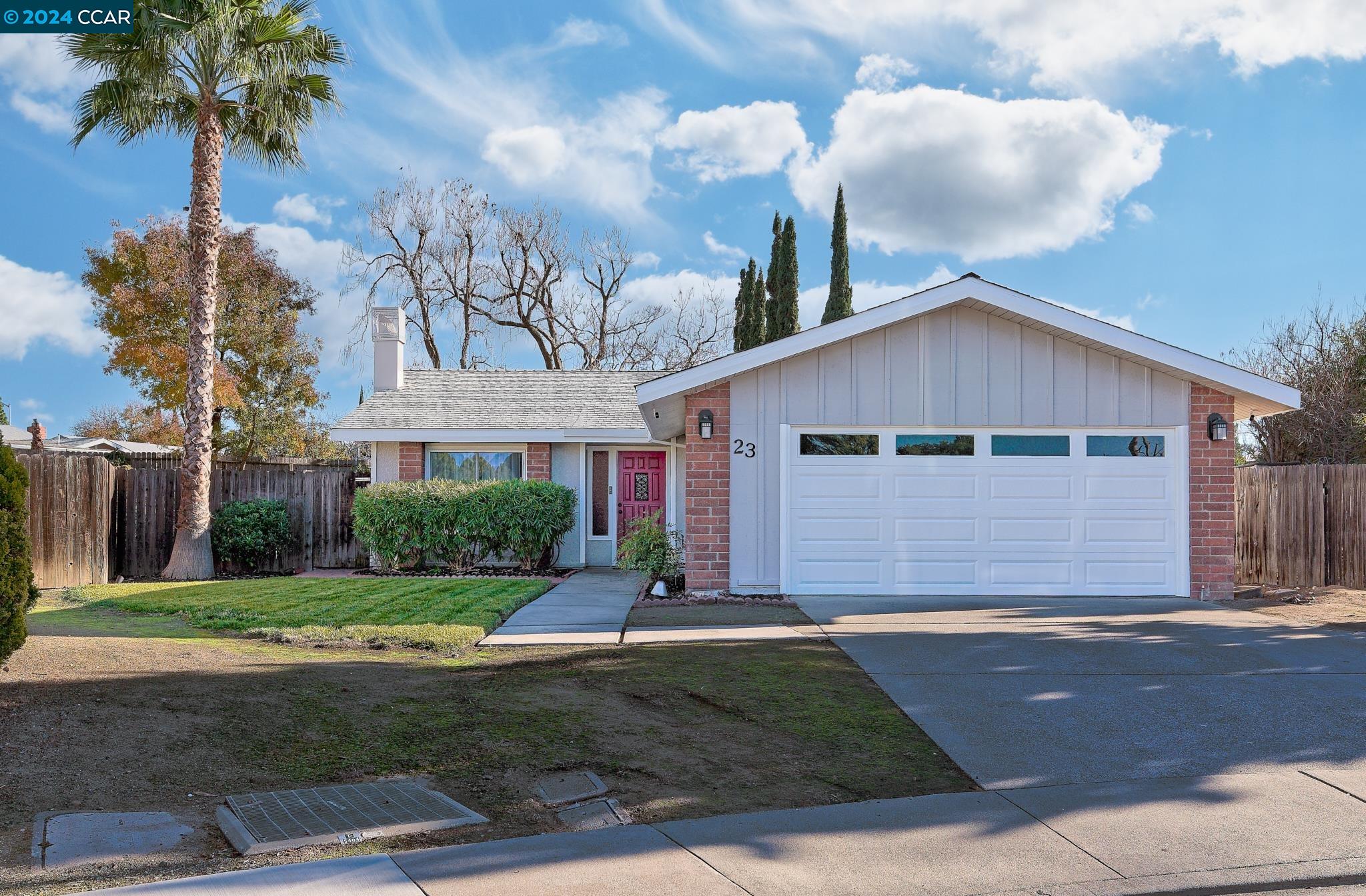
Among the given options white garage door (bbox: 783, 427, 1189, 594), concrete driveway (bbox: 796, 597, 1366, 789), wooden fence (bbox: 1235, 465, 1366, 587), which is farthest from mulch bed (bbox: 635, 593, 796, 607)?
wooden fence (bbox: 1235, 465, 1366, 587)

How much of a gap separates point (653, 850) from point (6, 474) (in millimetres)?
5204

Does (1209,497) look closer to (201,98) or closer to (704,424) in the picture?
(704,424)

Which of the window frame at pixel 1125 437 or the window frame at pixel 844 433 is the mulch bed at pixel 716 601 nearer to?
the window frame at pixel 844 433

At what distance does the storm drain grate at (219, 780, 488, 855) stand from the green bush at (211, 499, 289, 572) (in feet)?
41.3

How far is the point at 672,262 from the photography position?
36094 mm

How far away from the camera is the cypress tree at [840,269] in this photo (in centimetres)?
2592

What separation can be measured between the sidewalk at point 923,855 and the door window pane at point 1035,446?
7454 mm

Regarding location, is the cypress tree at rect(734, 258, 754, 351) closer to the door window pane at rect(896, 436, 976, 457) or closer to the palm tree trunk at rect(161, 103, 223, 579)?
the palm tree trunk at rect(161, 103, 223, 579)

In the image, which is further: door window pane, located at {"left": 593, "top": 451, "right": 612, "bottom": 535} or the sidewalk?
door window pane, located at {"left": 593, "top": 451, "right": 612, "bottom": 535}

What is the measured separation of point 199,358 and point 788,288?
15.5m

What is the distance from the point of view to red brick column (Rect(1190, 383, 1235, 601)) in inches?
483

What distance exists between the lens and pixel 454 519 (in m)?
16.3

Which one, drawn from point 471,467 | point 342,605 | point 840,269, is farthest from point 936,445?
point 840,269

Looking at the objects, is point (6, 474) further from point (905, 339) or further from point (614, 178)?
point (614, 178)
